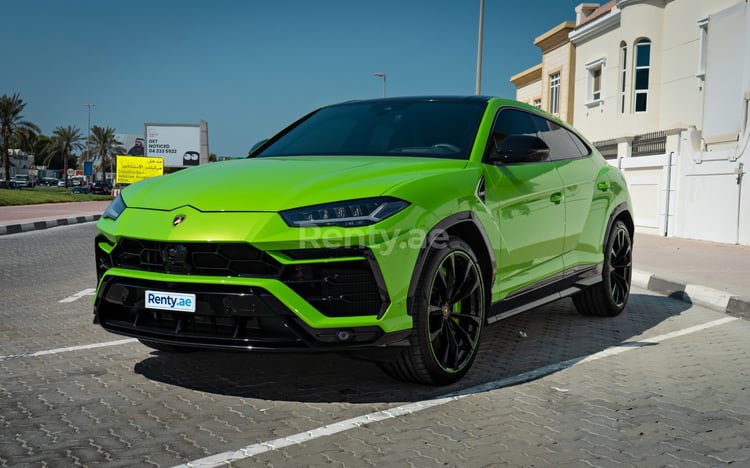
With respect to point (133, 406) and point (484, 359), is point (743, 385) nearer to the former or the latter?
point (484, 359)

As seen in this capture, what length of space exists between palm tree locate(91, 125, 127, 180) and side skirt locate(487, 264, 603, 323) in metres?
99.4

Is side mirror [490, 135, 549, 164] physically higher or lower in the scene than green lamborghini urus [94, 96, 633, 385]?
higher

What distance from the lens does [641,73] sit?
23281mm

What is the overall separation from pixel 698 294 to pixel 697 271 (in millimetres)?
2280

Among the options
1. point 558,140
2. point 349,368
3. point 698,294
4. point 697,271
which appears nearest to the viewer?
point 349,368

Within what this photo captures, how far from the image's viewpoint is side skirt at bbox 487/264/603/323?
16.0ft

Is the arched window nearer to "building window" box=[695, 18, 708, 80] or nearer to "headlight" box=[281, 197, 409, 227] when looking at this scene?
"building window" box=[695, 18, 708, 80]

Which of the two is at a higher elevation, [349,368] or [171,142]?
[171,142]

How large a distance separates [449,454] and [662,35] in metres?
21.7

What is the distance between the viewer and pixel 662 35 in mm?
22266

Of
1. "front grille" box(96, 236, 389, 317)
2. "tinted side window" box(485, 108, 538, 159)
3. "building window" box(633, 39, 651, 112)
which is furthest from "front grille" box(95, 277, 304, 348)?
"building window" box(633, 39, 651, 112)

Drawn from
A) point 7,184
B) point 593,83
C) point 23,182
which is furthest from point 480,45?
point 23,182

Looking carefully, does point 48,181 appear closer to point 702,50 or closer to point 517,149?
point 702,50

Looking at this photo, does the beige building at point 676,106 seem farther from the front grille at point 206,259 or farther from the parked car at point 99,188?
the parked car at point 99,188
